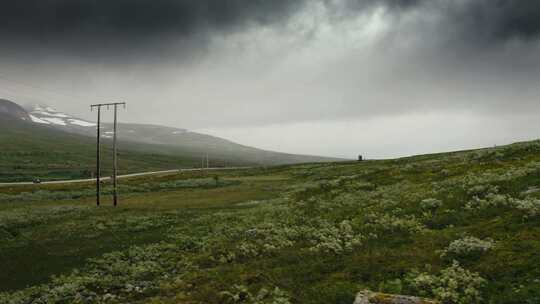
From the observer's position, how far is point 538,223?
17.7 metres

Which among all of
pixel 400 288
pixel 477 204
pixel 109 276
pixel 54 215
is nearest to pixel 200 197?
pixel 54 215

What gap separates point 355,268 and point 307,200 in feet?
88.3

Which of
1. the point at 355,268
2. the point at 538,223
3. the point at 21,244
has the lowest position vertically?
the point at 21,244

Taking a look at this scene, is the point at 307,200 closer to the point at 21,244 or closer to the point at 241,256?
the point at 241,256

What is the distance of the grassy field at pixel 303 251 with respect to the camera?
15.0 meters

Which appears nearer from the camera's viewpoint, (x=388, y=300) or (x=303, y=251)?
(x=388, y=300)

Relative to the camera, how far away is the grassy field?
49.2ft

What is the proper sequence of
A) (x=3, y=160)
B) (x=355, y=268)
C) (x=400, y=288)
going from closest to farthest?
(x=400, y=288) < (x=355, y=268) < (x=3, y=160)

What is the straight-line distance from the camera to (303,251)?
21.9 metres

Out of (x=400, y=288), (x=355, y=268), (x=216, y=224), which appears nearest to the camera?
(x=400, y=288)

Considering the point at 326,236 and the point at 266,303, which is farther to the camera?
the point at 326,236

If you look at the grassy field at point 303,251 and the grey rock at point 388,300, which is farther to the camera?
the grassy field at point 303,251

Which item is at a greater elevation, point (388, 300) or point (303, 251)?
point (388, 300)

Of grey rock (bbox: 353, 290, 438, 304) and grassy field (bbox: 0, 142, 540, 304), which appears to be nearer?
grey rock (bbox: 353, 290, 438, 304)
